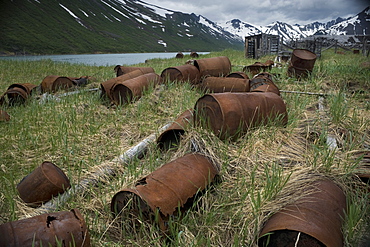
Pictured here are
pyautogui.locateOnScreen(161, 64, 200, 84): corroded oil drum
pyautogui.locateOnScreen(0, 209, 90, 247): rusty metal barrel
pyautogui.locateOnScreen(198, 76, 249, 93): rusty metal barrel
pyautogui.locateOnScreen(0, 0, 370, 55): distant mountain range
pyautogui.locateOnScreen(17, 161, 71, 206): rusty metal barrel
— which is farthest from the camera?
pyautogui.locateOnScreen(0, 0, 370, 55): distant mountain range

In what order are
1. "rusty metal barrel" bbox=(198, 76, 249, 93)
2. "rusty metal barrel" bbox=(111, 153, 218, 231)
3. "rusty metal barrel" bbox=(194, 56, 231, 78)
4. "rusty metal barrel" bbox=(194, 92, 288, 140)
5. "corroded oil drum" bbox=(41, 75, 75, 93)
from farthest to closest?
"corroded oil drum" bbox=(41, 75, 75, 93) → "rusty metal barrel" bbox=(194, 56, 231, 78) → "rusty metal barrel" bbox=(198, 76, 249, 93) → "rusty metal barrel" bbox=(194, 92, 288, 140) → "rusty metal barrel" bbox=(111, 153, 218, 231)

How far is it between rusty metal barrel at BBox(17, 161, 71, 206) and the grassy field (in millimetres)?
79

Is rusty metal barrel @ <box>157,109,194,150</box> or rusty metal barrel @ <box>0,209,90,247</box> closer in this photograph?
rusty metal barrel @ <box>0,209,90,247</box>

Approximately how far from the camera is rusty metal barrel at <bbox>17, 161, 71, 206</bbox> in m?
2.11

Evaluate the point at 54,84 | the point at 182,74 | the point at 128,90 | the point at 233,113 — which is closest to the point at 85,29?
the point at 54,84

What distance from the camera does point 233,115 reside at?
2.57 m

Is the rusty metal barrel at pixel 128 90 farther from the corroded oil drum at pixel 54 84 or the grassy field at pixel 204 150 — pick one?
the corroded oil drum at pixel 54 84

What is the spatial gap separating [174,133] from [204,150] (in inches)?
22.7

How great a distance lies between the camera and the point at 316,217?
151 cm

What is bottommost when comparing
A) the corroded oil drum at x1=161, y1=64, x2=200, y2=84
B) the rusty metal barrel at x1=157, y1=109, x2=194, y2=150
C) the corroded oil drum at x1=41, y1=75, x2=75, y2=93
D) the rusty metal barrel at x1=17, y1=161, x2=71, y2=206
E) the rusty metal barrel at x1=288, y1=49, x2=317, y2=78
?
the rusty metal barrel at x1=17, y1=161, x2=71, y2=206

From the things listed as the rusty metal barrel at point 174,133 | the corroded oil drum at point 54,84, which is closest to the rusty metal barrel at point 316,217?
the rusty metal barrel at point 174,133

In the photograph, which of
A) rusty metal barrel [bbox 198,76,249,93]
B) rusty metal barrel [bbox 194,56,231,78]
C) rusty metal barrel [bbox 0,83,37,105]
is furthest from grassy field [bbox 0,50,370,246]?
rusty metal barrel [bbox 194,56,231,78]

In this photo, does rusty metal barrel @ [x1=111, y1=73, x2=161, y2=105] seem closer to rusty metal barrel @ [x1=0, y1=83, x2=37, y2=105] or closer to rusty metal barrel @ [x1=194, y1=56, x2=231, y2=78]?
rusty metal barrel @ [x1=194, y1=56, x2=231, y2=78]

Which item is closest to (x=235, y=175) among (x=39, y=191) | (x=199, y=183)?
(x=199, y=183)
